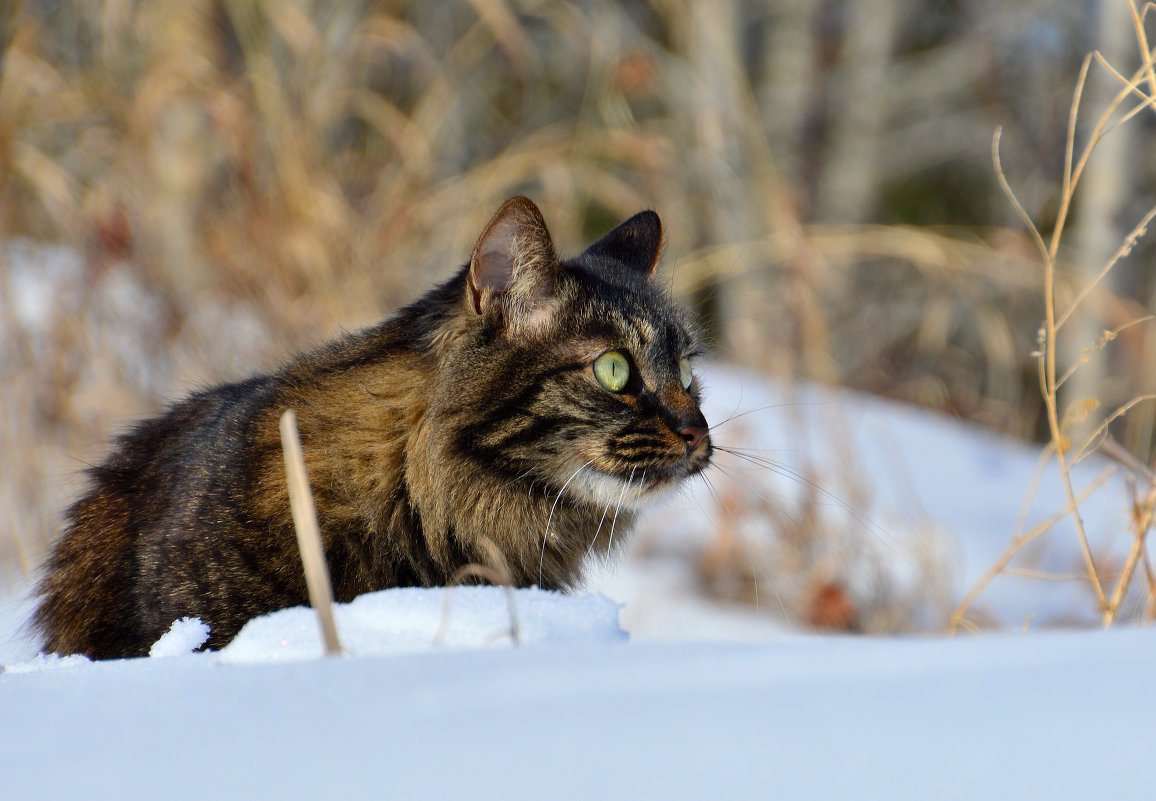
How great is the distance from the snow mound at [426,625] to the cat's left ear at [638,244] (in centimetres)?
123

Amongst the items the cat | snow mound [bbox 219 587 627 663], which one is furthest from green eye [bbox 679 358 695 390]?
snow mound [bbox 219 587 627 663]

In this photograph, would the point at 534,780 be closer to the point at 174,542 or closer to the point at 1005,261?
the point at 174,542

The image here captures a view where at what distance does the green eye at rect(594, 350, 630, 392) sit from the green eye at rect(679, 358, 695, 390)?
185 millimetres

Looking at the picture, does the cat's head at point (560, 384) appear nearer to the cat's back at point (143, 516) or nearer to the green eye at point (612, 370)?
the green eye at point (612, 370)

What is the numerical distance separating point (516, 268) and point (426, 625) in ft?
2.92

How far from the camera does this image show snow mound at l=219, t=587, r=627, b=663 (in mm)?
1363

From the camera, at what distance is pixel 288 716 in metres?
0.94

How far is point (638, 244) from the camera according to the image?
8.54ft

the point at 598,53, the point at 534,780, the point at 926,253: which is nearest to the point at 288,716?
the point at 534,780

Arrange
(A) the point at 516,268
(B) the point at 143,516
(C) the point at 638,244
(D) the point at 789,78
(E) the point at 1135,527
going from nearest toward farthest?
1. (B) the point at 143,516
2. (A) the point at 516,268
3. (E) the point at 1135,527
4. (C) the point at 638,244
5. (D) the point at 789,78

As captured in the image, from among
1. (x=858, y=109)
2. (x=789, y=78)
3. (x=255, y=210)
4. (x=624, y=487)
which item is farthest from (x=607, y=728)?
(x=789, y=78)

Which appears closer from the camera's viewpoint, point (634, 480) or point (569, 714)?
point (569, 714)

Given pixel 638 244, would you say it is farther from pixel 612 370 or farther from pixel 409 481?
pixel 409 481

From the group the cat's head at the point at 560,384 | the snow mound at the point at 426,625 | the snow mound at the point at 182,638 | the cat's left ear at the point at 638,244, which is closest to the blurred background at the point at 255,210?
the cat's left ear at the point at 638,244
